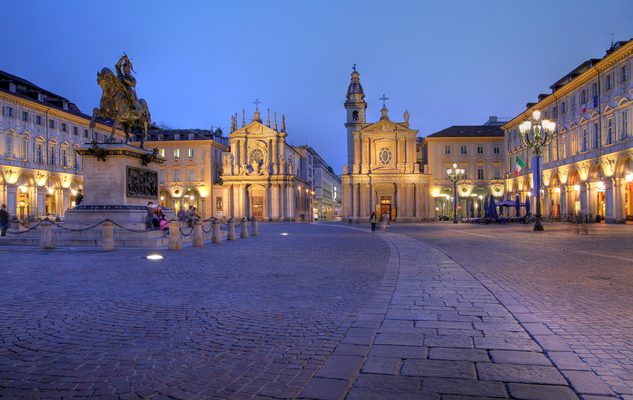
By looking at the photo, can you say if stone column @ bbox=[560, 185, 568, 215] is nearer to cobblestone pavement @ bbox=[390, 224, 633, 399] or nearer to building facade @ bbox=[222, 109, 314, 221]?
cobblestone pavement @ bbox=[390, 224, 633, 399]

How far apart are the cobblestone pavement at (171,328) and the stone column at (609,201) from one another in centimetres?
3695

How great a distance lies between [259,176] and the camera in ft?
265

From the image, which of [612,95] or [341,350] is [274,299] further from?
[612,95]

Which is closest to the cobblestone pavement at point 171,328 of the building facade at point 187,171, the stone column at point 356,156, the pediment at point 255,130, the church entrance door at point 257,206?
the stone column at point 356,156

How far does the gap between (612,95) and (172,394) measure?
4589 centimetres

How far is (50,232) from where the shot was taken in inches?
757

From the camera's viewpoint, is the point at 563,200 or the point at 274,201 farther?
the point at 274,201

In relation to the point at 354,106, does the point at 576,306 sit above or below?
below

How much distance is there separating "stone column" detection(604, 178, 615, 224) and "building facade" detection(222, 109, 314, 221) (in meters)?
47.4

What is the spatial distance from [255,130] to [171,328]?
253 ft

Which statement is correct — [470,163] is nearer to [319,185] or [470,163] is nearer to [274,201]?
[274,201]

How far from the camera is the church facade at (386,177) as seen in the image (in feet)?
243

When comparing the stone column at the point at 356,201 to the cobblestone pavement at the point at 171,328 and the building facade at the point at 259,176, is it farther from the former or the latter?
the cobblestone pavement at the point at 171,328

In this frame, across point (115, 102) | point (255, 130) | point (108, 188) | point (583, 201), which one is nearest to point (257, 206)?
point (255, 130)
